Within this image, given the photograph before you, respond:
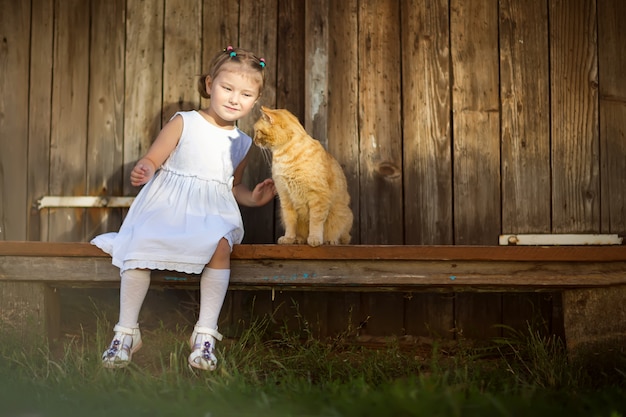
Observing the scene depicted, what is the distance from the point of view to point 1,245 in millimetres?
2822

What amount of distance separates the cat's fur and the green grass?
579mm

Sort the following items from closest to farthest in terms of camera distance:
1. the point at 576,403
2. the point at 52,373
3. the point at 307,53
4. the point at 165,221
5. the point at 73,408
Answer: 1. the point at 576,403
2. the point at 73,408
3. the point at 52,373
4. the point at 165,221
5. the point at 307,53

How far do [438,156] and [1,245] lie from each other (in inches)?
90.3

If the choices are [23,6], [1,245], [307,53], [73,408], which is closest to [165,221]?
[1,245]

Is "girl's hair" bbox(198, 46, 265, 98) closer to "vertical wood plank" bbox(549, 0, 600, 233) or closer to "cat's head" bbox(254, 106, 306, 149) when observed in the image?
"cat's head" bbox(254, 106, 306, 149)

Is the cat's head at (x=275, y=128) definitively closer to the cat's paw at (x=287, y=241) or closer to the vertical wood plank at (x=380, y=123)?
the cat's paw at (x=287, y=241)

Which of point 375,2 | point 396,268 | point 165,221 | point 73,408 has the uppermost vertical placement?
point 375,2

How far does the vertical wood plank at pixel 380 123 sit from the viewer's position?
3582 mm

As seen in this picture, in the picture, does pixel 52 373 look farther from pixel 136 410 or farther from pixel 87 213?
pixel 87 213

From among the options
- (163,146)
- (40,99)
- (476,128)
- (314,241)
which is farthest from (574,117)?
(40,99)

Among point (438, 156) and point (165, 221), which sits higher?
point (438, 156)

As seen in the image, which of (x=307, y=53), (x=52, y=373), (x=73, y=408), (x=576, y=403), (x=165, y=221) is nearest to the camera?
(x=576, y=403)

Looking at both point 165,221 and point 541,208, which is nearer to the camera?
point 165,221

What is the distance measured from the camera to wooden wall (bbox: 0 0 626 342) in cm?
355
